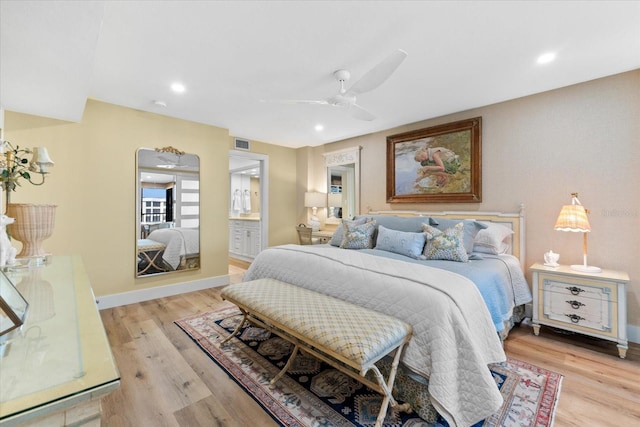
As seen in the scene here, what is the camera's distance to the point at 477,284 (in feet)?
6.94

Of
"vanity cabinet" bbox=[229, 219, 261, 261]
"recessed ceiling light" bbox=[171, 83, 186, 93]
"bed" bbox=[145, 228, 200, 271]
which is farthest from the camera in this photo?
"vanity cabinet" bbox=[229, 219, 261, 261]

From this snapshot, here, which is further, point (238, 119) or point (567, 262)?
point (238, 119)

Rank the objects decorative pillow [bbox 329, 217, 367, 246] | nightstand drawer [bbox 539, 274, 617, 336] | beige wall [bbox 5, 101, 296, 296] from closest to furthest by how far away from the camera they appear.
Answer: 1. nightstand drawer [bbox 539, 274, 617, 336]
2. beige wall [bbox 5, 101, 296, 296]
3. decorative pillow [bbox 329, 217, 367, 246]

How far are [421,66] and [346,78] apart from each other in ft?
2.13

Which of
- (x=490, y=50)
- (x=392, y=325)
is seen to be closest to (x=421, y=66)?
(x=490, y=50)

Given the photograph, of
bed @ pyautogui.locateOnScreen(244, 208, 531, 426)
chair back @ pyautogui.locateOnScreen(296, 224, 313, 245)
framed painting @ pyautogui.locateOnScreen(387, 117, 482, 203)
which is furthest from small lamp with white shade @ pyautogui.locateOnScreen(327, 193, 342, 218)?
bed @ pyautogui.locateOnScreen(244, 208, 531, 426)

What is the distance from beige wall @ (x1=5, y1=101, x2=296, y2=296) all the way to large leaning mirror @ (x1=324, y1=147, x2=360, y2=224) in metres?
1.99

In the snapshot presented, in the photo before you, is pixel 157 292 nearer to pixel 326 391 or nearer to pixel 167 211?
pixel 167 211

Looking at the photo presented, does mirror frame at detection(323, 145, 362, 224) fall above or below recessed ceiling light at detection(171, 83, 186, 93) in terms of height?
below

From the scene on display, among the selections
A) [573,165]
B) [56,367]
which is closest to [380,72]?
[56,367]

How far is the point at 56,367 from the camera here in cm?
64

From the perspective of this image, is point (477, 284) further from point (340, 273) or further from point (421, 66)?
point (421, 66)

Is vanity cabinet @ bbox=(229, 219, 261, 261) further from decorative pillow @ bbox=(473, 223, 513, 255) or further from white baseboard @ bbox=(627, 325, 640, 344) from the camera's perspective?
white baseboard @ bbox=(627, 325, 640, 344)

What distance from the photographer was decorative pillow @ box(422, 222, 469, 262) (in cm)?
264
